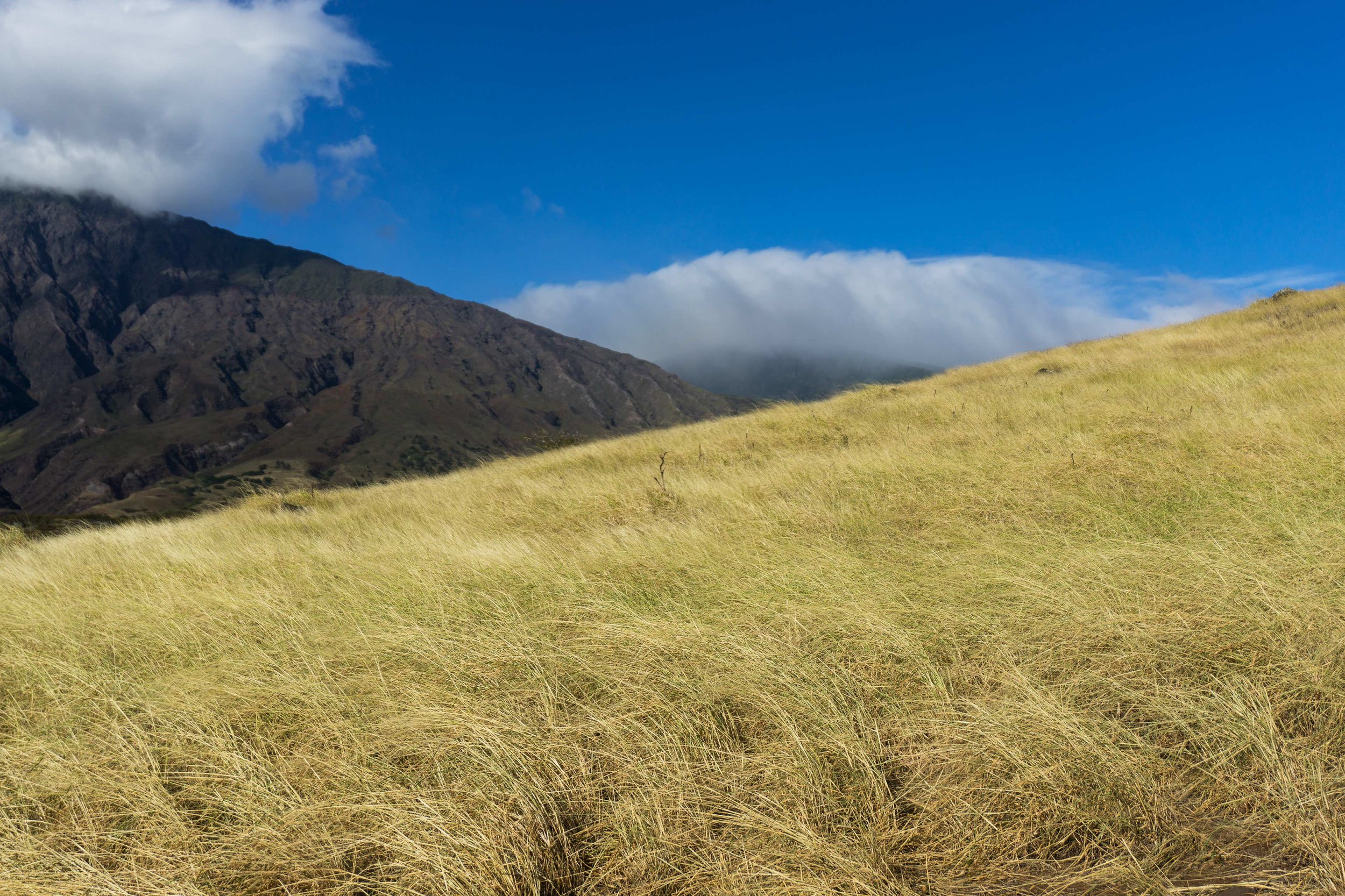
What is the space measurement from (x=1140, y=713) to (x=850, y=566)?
6.40 ft

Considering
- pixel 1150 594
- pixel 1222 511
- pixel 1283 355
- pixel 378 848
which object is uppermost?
pixel 1283 355

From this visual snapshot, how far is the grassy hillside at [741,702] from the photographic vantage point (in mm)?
2178

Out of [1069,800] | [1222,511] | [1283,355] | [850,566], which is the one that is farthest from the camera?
[1283,355]

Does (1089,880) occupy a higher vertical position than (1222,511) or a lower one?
lower

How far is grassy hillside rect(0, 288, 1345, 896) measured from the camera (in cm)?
218

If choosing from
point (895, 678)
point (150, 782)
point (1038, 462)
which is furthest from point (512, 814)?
point (1038, 462)

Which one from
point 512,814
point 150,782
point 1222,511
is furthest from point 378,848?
point 1222,511

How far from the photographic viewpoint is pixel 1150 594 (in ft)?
11.8

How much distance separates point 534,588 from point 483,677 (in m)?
1.33

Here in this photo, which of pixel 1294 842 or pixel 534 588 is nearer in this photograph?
pixel 1294 842

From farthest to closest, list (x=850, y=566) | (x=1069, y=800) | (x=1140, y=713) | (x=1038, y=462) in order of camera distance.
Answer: (x=1038, y=462) → (x=850, y=566) → (x=1140, y=713) → (x=1069, y=800)

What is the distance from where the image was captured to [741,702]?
2996 millimetres

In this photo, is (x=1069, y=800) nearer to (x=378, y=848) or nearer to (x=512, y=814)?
(x=512, y=814)

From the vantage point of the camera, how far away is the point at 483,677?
3.42 metres
